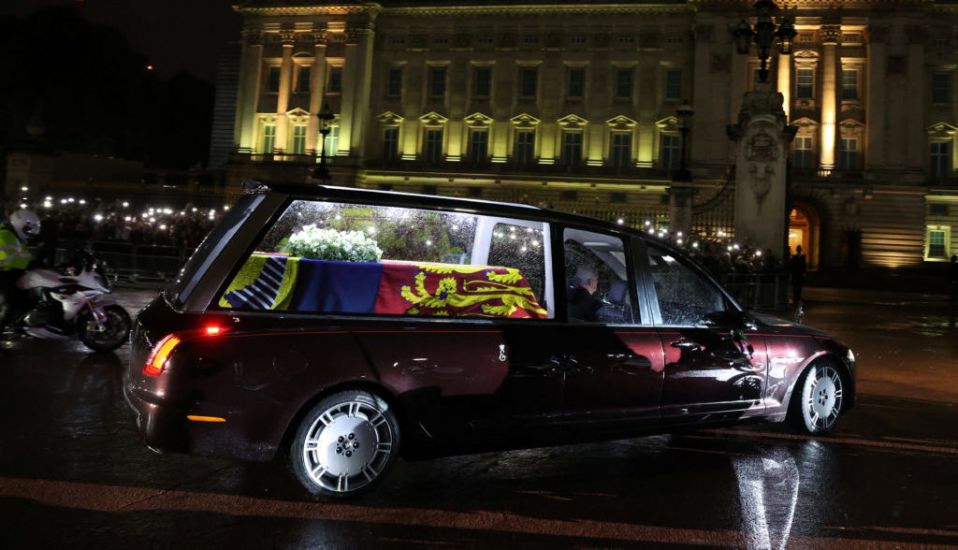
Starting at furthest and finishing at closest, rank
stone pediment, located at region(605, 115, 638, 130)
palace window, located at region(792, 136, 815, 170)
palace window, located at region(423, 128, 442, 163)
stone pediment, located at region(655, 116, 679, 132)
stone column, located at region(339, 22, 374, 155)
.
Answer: palace window, located at region(423, 128, 442, 163) → stone column, located at region(339, 22, 374, 155) → stone pediment, located at region(605, 115, 638, 130) → stone pediment, located at region(655, 116, 679, 132) → palace window, located at region(792, 136, 815, 170)

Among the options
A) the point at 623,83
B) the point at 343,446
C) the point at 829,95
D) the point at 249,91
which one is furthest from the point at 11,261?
the point at 249,91

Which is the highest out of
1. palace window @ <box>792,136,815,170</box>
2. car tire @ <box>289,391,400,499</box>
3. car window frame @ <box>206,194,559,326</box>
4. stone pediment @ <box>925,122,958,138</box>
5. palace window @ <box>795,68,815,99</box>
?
palace window @ <box>795,68,815,99</box>

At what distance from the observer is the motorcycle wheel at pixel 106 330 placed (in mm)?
9242

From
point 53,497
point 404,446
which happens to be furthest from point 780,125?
point 53,497

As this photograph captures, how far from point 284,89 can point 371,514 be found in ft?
173

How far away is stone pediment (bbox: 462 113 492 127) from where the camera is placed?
166 feet

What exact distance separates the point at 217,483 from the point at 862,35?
50174mm

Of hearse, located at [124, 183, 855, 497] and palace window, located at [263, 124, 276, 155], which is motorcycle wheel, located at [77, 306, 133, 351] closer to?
hearse, located at [124, 183, 855, 497]

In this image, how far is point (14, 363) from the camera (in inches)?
323

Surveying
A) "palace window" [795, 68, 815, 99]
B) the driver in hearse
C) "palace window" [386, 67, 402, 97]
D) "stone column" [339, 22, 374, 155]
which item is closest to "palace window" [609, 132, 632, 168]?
"palace window" [795, 68, 815, 99]

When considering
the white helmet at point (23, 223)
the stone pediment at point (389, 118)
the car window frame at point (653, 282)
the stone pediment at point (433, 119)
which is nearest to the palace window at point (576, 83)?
the stone pediment at point (433, 119)

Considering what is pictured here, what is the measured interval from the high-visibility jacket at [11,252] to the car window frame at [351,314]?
6780 mm

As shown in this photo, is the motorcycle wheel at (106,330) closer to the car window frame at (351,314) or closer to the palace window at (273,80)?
the car window frame at (351,314)

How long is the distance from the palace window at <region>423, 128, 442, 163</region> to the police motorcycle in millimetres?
42891
